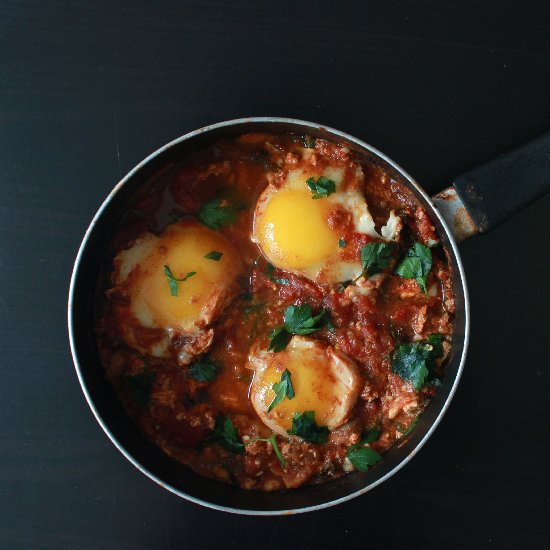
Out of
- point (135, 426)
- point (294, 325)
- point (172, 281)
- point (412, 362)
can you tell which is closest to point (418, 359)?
point (412, 362)

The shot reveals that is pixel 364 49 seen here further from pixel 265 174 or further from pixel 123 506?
pixel 123 506

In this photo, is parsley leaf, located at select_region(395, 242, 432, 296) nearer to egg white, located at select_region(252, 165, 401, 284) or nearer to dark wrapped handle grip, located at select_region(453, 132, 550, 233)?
egg white, located at select_region(252, 165, 401, 284)

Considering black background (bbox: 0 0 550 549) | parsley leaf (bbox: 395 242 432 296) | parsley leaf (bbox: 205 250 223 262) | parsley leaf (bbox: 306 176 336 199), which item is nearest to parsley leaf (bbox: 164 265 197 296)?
parsley leaf (bbox: 205 250 223 262)

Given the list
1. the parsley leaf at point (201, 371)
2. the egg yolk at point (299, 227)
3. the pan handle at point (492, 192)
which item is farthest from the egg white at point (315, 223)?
the parsley leaf at point (201, 371)

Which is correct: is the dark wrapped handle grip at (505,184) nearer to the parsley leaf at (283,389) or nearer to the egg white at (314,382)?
the egg white at (314,382)

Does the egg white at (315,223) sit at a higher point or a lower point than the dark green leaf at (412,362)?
higher

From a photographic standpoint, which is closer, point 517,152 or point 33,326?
point 517,152

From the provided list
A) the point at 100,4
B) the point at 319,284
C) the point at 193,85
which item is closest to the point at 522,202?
the point at 319,284
